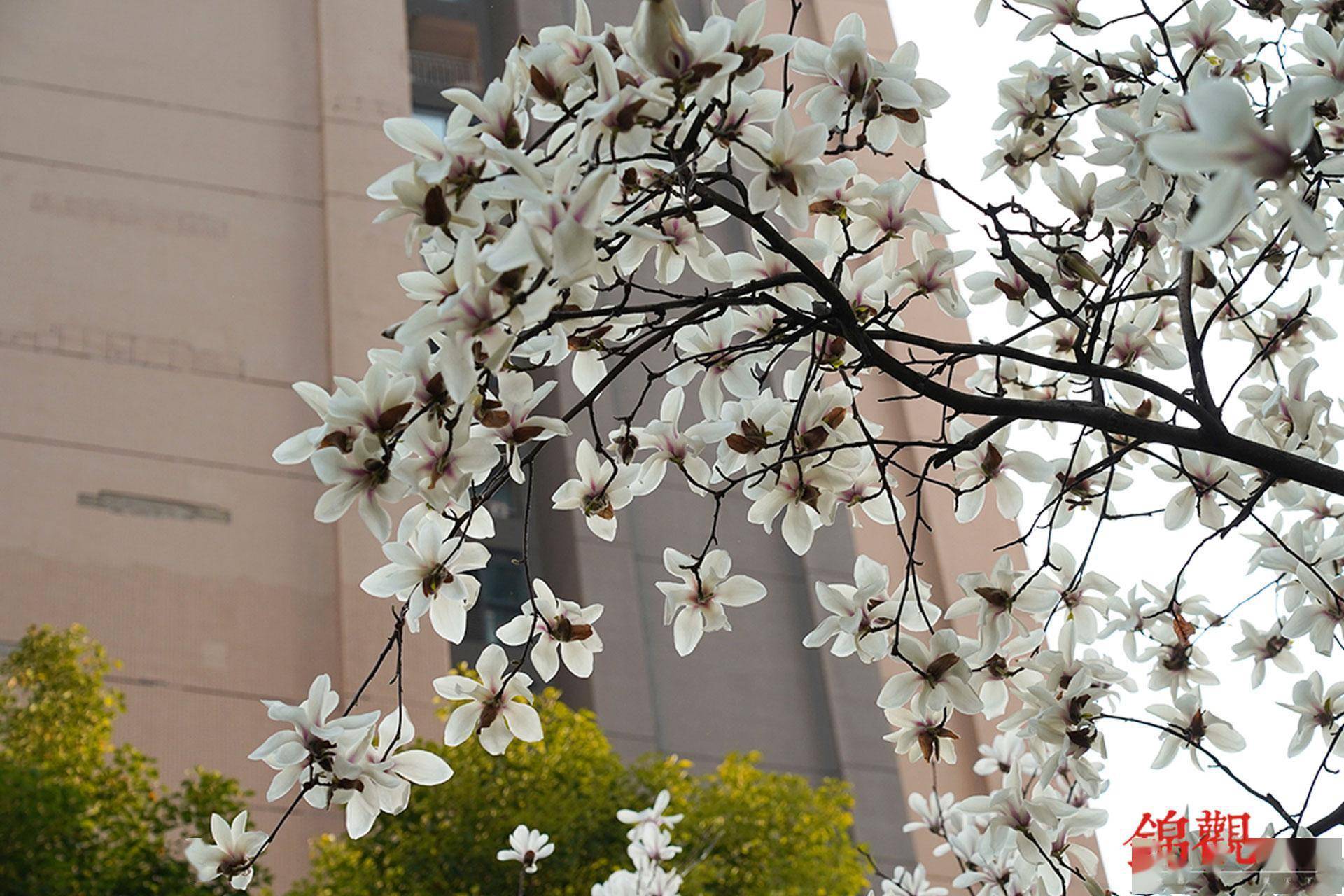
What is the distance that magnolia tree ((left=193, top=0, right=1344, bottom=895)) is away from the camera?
34.5 inches

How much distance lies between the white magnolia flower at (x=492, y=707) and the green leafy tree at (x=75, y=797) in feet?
9.88

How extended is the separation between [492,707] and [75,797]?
10.2 ft

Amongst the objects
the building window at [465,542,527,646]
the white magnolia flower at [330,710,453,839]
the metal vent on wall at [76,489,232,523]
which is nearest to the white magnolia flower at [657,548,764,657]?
the white magnolia flower at [330,710,453,839]

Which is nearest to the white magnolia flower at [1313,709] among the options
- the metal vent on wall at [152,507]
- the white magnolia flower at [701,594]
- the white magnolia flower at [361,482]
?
the white magnolia flower at [701,594]

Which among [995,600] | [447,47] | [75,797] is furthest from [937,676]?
[447,47]

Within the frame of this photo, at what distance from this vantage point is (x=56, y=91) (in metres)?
6.43

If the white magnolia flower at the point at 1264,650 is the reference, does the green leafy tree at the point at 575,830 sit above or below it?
above

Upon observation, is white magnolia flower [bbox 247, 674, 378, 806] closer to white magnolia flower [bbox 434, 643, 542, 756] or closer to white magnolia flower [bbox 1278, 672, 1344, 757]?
white magnolia flower [bbox 434, 643, 542, 756]

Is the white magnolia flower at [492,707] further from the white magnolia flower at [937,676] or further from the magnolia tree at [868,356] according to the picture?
the white magnolia flower at [937,676]

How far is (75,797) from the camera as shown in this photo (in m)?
3.81

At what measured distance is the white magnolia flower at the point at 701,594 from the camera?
1242 millimetres

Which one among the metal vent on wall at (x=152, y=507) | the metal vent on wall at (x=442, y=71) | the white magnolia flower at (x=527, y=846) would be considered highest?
the metal vent on wall at (x=442, y=71)

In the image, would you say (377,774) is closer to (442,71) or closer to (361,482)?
(361,482)

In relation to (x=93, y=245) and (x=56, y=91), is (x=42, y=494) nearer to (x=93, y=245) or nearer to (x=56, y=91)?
(x=93, y=245)
